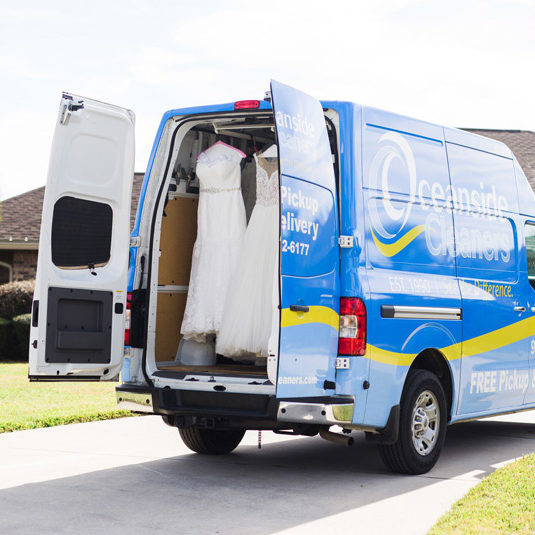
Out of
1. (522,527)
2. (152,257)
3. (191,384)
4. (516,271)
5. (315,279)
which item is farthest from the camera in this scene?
(516,271)

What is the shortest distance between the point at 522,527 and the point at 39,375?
3452 millimetres

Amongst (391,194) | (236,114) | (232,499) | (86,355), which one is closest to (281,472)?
(232,499)

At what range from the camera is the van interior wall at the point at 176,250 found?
7855 millimetres

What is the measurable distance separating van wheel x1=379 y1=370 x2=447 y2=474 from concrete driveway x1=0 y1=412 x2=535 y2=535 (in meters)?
0.12

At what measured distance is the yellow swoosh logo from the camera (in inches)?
282

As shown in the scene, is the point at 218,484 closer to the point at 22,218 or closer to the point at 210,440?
the point at 210,440

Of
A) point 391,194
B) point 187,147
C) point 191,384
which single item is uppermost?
point 187,147

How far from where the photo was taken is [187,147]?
8.05 m

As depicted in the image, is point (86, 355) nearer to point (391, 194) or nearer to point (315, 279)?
point (315, 279)

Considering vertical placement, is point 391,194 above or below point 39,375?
above

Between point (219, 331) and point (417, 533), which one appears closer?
point (417, 533)

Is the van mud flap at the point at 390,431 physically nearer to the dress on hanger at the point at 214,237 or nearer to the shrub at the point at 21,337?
the dress on hanger at the point at 214,237

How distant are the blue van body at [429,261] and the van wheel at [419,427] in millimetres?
185

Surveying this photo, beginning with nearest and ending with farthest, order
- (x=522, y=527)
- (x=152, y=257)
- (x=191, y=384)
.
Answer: (x=522, y=527) < (x=191, y=384) < (x=152, y=257)
